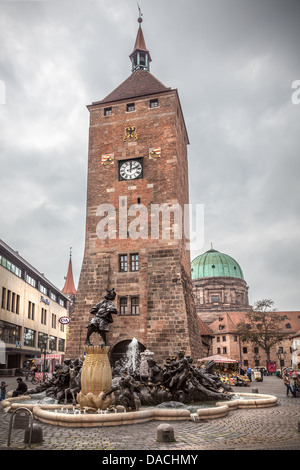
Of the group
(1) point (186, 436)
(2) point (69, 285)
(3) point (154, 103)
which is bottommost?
(1) point (186, 436)

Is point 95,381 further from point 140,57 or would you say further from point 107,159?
point 140,57

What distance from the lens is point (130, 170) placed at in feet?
106

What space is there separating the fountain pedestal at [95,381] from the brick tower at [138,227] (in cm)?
1428

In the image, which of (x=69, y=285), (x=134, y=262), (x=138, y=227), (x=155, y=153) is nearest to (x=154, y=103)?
(x=155, y=153)

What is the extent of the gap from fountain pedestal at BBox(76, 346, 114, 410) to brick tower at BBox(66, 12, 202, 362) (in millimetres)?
14283

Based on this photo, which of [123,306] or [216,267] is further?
[216,267]

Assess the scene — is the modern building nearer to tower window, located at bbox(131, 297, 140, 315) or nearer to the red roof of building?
tower window, located at bbox(131, 297, 140, 315)

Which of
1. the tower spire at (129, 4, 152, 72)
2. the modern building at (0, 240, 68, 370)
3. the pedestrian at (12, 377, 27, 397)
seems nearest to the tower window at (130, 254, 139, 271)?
the modern building at (0, 240, 68, 370)

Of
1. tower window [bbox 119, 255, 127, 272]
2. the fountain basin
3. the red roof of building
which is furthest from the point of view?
the red roof of building

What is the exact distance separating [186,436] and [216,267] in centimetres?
8392

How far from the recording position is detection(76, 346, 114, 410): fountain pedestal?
12.2m

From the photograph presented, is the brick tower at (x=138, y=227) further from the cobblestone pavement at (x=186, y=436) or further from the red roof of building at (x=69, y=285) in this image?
the red roof of building at (x=69, y=285)
